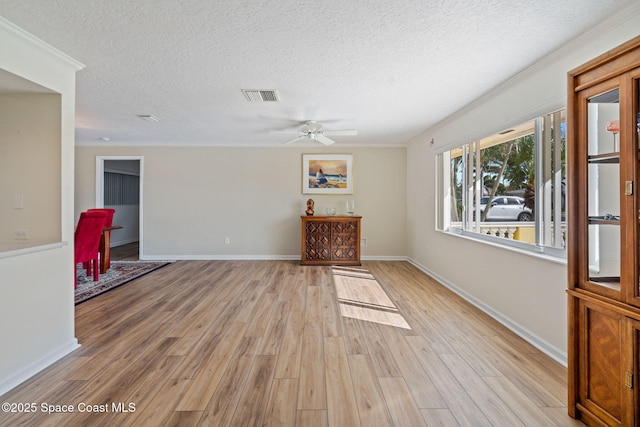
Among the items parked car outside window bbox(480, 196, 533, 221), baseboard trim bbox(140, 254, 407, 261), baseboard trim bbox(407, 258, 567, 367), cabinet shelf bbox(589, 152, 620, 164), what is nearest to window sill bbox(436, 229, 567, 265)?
parked car outside window bbox(480, 196, 533, 221)

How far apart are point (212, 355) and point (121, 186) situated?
25.0 ft

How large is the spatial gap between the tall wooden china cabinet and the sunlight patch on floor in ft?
4.78

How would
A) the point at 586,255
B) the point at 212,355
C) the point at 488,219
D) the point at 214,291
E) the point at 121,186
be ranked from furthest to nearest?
1. the point at 121,186
2. the point at 214,291
3. the point at 488,219
4. the point at 212,355
5. the point at 586,255

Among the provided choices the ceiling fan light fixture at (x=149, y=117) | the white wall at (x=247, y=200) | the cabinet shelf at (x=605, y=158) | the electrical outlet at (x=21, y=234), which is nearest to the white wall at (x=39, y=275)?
the electrical outlet at (x=21, y=234)

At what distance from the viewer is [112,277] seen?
467 cm

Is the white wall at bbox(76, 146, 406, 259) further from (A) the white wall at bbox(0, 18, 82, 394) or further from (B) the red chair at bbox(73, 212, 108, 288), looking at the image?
(A) the white wall at bbox(0, 18, 82, 394)

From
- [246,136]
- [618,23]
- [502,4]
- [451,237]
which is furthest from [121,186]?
[618,23]

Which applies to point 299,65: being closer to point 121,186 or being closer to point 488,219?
point 488,219

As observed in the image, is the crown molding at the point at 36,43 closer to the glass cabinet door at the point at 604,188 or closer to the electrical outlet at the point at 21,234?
the electrical outlet at the point at 21,234

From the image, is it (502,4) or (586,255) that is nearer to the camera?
(586,255)

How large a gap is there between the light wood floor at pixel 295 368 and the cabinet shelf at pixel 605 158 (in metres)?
1.43

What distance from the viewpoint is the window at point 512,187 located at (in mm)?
2523

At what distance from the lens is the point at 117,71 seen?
2.72m

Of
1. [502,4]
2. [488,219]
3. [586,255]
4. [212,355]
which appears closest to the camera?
[586,255]
